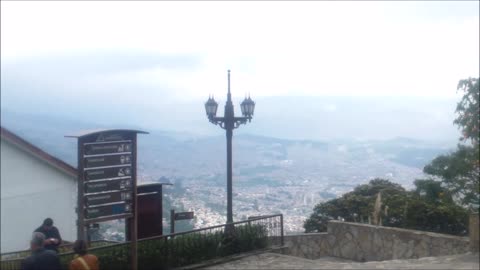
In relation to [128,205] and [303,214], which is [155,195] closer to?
[128,205]

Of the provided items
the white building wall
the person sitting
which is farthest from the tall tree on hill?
the white building wall

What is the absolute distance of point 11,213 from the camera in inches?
616

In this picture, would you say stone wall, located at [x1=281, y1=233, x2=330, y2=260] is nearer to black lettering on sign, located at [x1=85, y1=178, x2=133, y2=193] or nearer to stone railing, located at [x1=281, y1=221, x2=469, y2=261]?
stone railing, located at [x1=281, y1=221, x2=469, y2=261]

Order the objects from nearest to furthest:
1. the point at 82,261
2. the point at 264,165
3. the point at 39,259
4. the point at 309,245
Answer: the point at 39,259
the point at 82,261
the point at 309,245
the point at 264,165

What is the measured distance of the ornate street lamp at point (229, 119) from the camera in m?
15.3

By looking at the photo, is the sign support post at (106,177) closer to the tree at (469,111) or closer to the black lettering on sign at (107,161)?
the black lettering on sign at (107,161)

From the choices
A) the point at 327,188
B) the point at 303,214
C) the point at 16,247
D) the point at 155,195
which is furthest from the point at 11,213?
the point at 327,188

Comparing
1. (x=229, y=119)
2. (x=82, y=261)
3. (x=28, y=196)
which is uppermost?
(x=229, y=119)

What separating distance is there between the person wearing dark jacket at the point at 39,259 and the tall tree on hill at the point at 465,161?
8.10 m

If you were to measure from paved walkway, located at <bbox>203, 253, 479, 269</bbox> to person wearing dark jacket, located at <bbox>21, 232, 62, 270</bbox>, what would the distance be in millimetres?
6492

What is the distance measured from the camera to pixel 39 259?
7469 millimetres

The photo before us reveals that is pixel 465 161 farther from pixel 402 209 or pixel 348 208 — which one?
pixel 348 208

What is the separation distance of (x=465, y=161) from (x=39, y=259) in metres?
10.7

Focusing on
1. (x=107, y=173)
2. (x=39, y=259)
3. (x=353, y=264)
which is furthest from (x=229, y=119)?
(x=39, y=259)
